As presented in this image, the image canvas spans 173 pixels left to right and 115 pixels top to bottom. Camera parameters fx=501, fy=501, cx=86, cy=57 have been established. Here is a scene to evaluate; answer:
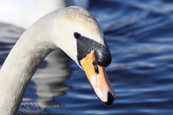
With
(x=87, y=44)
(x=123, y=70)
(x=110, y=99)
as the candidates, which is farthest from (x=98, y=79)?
(x=123, y=70)

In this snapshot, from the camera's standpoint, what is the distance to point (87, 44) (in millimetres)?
3523

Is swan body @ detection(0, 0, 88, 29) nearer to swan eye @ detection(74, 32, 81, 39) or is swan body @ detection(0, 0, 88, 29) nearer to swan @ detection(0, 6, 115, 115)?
swan @ detection(0, 6, 115, 115)

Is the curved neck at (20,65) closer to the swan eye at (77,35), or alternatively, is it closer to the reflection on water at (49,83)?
the swan eye at (77,35)

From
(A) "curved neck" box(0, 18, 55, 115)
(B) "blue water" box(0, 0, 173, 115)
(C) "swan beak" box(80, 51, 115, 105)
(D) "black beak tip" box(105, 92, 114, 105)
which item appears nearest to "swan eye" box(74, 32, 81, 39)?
(C) "swan beak" box(80, 51, 115, 105)

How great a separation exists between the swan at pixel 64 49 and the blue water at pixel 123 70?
1.73 meters

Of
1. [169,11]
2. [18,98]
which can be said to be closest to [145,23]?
→ [169,11]

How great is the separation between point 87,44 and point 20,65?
2.31 ft

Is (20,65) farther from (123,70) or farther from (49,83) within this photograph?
(123,70)

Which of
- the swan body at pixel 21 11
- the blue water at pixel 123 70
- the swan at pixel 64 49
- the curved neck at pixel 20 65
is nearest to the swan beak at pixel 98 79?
the swan at pixel 64 49

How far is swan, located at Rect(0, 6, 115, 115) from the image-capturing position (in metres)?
3.48

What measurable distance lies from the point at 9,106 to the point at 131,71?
329 centimetres

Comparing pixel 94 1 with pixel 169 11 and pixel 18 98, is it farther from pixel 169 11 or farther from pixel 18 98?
pixel 18 98

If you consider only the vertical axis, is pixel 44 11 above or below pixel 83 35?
below

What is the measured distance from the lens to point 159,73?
704 cm
